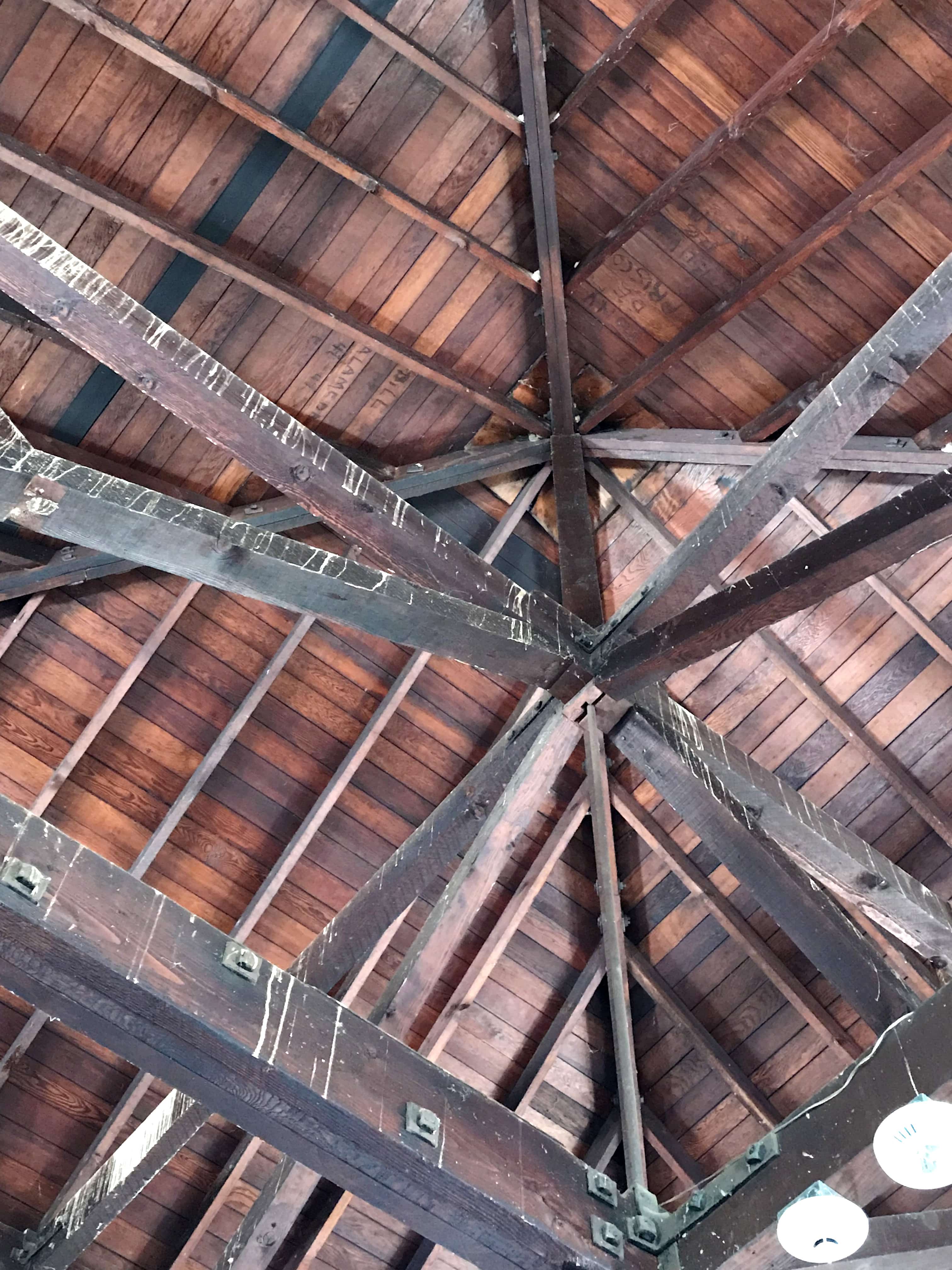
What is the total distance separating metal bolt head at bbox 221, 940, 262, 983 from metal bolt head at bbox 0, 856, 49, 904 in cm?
47

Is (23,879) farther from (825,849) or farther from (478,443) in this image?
(478,443)

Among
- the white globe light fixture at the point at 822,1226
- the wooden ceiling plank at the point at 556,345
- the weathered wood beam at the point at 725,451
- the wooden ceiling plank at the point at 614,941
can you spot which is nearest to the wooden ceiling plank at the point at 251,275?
the wooden ceiling plank at the point at 556,345

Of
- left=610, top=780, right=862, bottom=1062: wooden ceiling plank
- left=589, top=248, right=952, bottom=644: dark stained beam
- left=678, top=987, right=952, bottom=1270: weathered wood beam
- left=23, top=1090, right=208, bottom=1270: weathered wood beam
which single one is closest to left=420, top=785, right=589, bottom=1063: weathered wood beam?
left=610, top=780, right=862, bottom=1062: wooden ceiling plank

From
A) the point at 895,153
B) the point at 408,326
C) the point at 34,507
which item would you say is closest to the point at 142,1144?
the point at 34,507

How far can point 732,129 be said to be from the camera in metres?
4.61

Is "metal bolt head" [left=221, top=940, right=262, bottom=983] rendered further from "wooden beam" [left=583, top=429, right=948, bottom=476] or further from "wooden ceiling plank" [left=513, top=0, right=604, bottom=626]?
"wooden beam" [left=583, top=429, right=948, bottom=476]

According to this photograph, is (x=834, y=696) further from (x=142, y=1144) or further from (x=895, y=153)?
(x=142, y=1144)

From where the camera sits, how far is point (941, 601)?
17.2 ft

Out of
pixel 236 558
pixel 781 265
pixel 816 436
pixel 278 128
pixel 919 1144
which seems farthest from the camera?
pixel 781 265

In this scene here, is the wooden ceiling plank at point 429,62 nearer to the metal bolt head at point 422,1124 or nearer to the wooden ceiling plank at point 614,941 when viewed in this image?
the wooden ceiling plank at point 614,941

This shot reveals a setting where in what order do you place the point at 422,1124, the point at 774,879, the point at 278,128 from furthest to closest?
the point at 278,128 < the point at 774,879 < the point at 422,1124

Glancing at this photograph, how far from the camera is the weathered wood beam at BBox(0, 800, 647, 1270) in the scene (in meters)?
2.62

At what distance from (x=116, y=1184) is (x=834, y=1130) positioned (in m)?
2.49

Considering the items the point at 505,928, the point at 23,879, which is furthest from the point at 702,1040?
the point at 23,879
